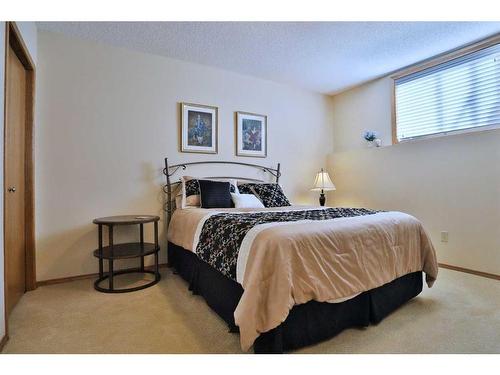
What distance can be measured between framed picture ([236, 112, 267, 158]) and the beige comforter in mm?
2087

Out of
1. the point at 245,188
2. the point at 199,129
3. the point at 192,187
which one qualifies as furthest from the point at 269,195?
the point at 199,129

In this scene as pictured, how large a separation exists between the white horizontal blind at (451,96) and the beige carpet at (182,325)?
178 cm

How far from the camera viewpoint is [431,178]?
3.10 metres

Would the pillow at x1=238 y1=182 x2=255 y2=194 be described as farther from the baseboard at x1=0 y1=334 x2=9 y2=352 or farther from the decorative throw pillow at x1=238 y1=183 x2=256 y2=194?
the baseboard at x1=0 y1=334 x2=9 y2=352

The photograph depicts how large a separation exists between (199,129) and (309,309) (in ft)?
8.21

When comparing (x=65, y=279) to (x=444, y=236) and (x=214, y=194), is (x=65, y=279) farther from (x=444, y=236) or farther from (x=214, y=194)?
(x=444, y=236)

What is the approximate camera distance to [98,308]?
6.53 ft

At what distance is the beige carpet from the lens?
1472mm

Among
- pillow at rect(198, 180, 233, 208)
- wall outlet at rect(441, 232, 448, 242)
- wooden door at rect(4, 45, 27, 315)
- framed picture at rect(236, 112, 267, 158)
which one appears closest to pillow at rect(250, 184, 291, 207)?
pillow at rect(198, 180, 233, 208)

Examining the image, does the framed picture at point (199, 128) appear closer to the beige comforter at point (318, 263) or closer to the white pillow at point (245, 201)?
the white pillow at point (245, 201)
